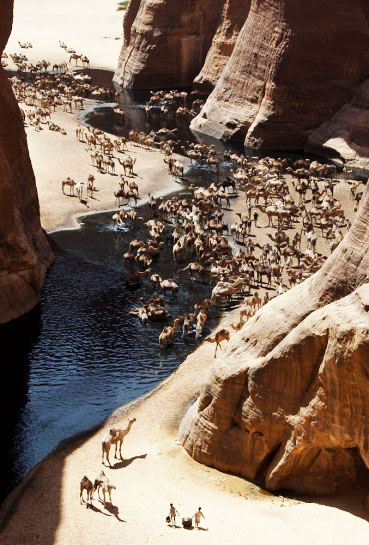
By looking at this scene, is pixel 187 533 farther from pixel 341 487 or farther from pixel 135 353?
pixel 135 353

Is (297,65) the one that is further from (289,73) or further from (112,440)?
(112,440)

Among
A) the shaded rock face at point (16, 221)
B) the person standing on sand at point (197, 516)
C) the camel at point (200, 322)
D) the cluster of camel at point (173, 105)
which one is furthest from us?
the cluster of camel at point (173, 105)

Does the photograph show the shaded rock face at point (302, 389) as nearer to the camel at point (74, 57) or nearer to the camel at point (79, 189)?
the camel at point (79, 189)

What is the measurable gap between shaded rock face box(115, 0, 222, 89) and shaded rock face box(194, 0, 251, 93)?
13.9 feet

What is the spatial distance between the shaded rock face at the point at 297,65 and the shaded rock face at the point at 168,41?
59.6 ft

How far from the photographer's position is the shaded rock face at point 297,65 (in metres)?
72.0

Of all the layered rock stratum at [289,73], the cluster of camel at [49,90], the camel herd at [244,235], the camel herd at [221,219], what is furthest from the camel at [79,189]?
the layered rock stratum at [289,73]

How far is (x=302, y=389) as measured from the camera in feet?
85.6

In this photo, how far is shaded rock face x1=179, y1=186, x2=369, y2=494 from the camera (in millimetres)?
24281

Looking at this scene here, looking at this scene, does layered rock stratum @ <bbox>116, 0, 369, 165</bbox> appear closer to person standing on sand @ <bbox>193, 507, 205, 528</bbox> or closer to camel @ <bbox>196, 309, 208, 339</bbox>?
camel @ <bbox>196, 309, 208, 339</bbox>

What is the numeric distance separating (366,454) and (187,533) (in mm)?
4968

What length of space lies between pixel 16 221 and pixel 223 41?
46.7m

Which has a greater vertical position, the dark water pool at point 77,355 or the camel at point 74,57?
the dark water pool at point 77,355

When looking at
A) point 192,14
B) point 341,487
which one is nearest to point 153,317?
point 341,487
